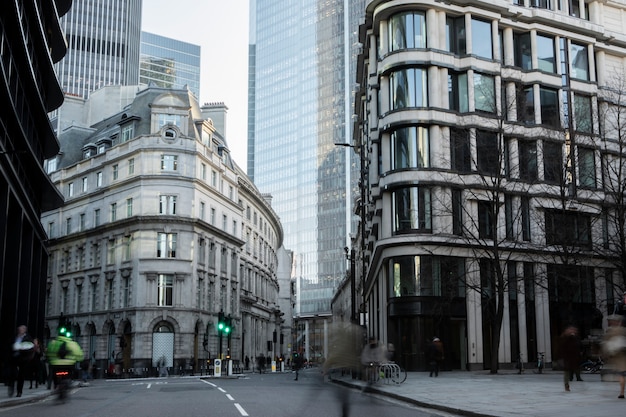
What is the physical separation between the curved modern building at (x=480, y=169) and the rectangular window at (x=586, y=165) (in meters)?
0.12

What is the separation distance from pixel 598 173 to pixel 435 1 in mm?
16493

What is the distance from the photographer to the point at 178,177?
63.0 meters

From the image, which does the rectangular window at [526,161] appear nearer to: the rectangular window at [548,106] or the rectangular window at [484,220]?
the rectangular window at [548,106]

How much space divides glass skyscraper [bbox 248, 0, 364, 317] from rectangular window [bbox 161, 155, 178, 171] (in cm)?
9320

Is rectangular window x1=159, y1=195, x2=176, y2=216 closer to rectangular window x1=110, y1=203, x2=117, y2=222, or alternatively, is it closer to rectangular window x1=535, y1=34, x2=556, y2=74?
rectangular window x1=110, y1=203, x2=117, y2=222

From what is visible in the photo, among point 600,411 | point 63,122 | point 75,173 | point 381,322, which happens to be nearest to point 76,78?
point 63,122

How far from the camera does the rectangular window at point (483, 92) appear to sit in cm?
4559

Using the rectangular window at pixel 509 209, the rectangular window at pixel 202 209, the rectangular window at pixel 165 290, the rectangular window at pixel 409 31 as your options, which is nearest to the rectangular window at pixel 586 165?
the rectangular window at pixel 509 209

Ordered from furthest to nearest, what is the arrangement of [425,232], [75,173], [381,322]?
[75,173] → [381,322] → [425,232]

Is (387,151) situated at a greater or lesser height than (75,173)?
lesser

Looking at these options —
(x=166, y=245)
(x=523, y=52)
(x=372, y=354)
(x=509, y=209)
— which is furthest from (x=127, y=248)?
(x=372, y=354)

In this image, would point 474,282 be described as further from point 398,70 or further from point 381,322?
point 398,70

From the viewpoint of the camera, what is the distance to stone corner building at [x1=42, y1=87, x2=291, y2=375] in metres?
61.3

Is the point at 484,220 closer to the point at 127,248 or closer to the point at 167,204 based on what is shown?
the point at 167,204
